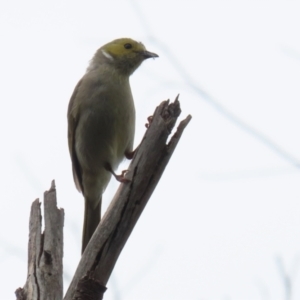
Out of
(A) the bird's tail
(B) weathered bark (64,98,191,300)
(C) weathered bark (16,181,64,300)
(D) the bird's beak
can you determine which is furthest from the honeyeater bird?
(B) weathered bark (64,98,191,300)

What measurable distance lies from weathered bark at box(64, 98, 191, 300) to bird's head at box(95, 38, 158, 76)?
2650 millimetres

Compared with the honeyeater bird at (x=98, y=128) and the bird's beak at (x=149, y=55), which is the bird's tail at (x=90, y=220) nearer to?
the honeyeater bird at (x=98, y=128)

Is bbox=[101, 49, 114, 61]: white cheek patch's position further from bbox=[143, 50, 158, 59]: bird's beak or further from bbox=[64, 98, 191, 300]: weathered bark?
bbox=[64, 98, 191, 300]: weathered bark

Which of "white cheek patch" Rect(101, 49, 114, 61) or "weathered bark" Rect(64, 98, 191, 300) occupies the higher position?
"white cheek patch" Rect(101, 49, 114, 61)

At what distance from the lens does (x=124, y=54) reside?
7.35 metres

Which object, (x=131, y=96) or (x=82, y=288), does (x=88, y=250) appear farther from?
(x=131, y=96)

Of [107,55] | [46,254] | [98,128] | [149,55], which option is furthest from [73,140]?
[46,254]

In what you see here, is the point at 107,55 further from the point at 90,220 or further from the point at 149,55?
the point at 90,220

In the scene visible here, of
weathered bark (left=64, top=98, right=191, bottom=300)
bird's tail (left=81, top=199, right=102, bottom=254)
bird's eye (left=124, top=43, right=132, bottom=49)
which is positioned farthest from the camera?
bird's eye (left=124, top=43, right=132, bottom=49)

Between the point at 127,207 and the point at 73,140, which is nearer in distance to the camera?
the point at 127,207

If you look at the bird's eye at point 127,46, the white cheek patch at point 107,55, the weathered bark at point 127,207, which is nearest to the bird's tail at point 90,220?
the white cheek patch at point 107,55

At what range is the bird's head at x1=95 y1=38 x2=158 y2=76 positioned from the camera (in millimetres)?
7164

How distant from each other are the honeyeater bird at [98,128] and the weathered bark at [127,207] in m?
1.88

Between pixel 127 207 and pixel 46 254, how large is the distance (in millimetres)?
665
